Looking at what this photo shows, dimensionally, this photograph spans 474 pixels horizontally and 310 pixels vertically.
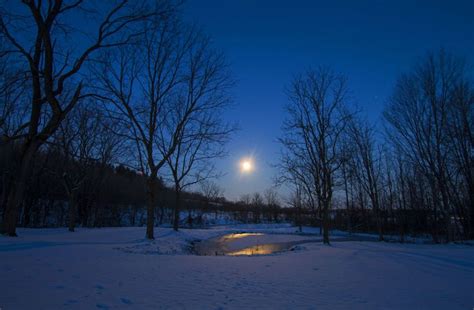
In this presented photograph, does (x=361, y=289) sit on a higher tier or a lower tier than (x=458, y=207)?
lower

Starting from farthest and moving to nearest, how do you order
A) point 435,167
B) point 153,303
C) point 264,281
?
1. point 435,167
2. point 264,281
3. point 153,303

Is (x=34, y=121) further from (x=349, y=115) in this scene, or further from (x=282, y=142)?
(x=349, y=115)

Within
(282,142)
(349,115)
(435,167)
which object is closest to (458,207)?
(435,167)

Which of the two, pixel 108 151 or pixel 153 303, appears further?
pixel 108 151

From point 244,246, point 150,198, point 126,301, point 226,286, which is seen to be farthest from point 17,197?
point 244,246

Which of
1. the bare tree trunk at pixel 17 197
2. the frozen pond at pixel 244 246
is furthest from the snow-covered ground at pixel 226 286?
the frozen pond at pixel 244 246

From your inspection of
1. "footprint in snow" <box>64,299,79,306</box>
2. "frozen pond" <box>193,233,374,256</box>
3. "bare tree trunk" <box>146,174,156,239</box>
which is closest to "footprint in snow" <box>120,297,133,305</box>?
"footprint in snow" <box>64,299,79,306</box>

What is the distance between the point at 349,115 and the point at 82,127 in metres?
21.7

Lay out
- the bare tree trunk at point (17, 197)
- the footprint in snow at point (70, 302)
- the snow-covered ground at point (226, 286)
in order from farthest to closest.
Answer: the bare tree trunk at point (17, 197) < the snow-covered ground at point (226, 286) < the footprint in snow at point (70, 302)

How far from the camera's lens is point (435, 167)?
17.9 meters

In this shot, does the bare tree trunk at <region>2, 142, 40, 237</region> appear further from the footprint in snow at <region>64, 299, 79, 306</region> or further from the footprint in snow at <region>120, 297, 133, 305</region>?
the footprint in snow at <region>120, 297, 133, 305</region>

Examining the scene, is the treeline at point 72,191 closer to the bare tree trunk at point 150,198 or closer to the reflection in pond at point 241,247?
the bare tree trunk at point 150,198

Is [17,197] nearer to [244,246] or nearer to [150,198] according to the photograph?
[150,198]

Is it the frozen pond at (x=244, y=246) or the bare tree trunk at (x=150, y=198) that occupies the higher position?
the bare tree trunk at (x=150, y=198)
